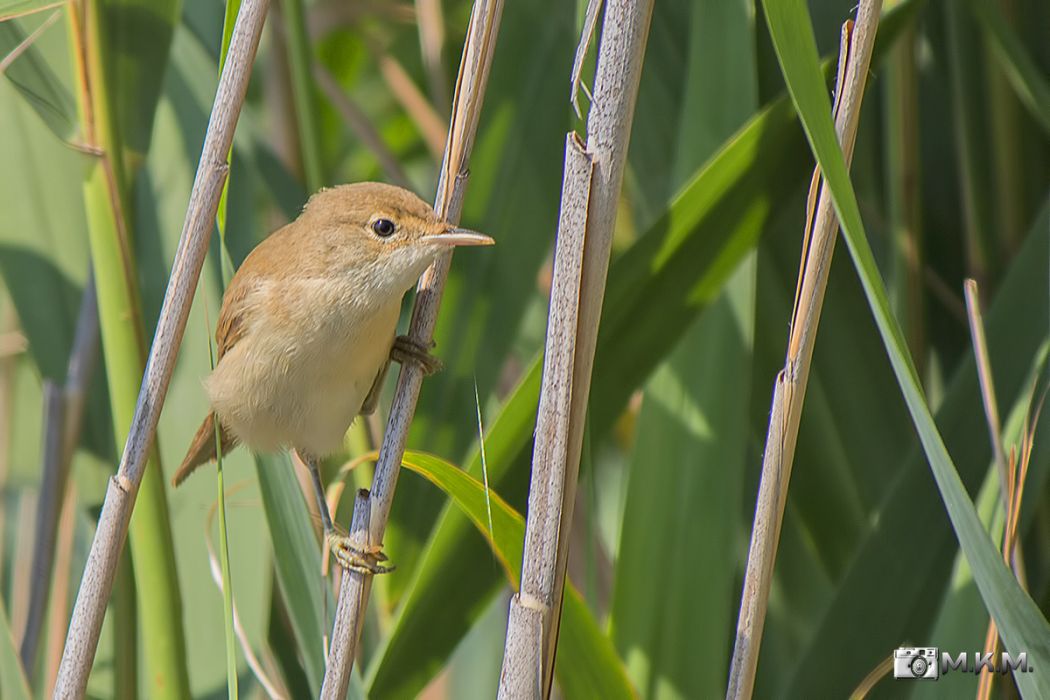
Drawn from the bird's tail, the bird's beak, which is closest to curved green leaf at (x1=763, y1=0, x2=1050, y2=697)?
the bird's beak

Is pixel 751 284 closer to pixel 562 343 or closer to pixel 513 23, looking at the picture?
pixel 562 343

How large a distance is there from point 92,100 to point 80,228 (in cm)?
53

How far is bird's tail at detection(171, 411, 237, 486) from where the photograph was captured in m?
1.64

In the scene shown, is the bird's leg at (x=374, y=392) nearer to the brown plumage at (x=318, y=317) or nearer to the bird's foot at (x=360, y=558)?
the brown plumage at (x=318, y=317)

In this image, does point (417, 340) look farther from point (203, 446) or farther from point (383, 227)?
point (203, 446)

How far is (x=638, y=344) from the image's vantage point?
136 centimetres

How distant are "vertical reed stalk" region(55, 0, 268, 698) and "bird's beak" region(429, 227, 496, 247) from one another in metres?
0.26

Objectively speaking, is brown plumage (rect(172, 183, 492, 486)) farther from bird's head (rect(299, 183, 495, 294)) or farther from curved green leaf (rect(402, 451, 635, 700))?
curved green leaf (rect(402, 451, 635, 700))

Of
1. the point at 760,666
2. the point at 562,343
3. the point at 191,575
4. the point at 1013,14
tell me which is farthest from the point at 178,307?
the point at 1013,14

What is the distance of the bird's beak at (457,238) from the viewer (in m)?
1.24

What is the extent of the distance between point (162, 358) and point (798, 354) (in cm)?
65

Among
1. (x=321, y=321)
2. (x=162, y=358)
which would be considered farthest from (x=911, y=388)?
(x=321, y=321)

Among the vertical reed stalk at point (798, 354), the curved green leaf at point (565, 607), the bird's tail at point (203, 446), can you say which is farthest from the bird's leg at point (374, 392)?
the vertical reed stalk at point (798, 354)

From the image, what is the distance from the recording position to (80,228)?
170 cm
